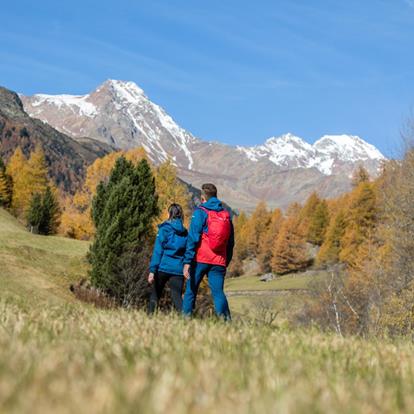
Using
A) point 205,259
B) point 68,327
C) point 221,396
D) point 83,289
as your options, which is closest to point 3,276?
point 83,289

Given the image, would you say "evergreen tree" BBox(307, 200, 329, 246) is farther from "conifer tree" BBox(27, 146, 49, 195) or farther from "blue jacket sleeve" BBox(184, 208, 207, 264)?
"blue jacket sleeve" BBox(184, 208, 207, 264)

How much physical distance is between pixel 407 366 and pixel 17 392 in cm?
293

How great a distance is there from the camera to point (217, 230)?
36.1 feet

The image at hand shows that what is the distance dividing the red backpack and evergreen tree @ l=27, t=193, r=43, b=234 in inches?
2445

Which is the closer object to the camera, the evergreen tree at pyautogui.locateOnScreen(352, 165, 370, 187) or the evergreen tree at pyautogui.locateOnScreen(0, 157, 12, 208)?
the evergreen tree at pyautogui.locateOnScreen(0, 157, 12, 208)

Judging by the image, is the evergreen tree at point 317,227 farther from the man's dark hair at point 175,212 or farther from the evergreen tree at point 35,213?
the man's dark hair at point 175,212

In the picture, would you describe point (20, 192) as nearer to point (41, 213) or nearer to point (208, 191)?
point (41, 213)

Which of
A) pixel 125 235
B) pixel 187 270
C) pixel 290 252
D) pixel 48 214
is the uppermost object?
pixel 187 270

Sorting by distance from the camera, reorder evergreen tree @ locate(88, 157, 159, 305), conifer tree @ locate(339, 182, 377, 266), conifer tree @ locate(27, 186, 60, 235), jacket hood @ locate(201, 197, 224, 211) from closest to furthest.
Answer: jacket hood @ locate(201, 197, 224, 211) → evergreen tree @ locate(88, 157, 159, 305) → conifer tree @ locate(27, 186, 60, 235) → conifer tree @ locate(339, 182, 377, 266)

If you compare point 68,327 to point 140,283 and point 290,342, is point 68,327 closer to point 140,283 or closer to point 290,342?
point 290,342

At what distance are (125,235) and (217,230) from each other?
3262 cm

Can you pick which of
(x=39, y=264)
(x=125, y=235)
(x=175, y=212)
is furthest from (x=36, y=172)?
(x=175, y=212)

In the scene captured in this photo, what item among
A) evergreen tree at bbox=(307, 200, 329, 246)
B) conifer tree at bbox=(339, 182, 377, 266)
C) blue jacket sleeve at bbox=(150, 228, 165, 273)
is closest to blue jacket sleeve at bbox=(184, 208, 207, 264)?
blue jacket sleeve at bbox=(150, 228, 165, 273)

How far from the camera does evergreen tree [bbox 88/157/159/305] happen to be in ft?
132
